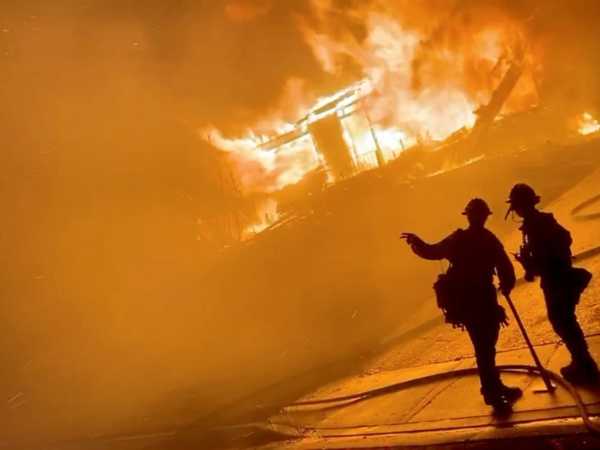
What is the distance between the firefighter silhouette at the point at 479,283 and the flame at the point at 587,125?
15.2 metres

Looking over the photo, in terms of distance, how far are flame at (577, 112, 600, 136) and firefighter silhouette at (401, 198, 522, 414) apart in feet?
49.9

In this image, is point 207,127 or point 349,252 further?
point 207,127

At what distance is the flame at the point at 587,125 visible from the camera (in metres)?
16.5

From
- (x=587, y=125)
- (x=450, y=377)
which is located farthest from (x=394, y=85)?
(x=450, y=377)

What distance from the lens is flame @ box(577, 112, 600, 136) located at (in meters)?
16.5

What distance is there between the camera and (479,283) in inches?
150

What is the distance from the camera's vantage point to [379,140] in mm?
19328

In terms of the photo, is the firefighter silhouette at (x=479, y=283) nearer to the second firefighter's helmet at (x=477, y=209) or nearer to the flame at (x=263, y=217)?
the second firefighter's helmet at (x=477, y=209)

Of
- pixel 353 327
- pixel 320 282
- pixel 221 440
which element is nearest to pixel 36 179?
pixel 320 282

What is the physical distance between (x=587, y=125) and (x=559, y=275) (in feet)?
53.3

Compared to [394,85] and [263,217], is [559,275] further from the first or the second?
[263,217]

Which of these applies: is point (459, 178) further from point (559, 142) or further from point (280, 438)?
point (280, 438)

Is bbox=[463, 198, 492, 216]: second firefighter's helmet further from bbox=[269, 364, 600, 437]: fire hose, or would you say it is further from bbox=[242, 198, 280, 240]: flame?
bbox=[242, 198, 280, 240]: flame

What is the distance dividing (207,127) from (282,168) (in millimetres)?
3578
